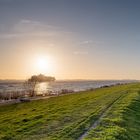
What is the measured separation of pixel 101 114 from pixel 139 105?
10108mm

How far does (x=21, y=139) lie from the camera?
19.3 meters

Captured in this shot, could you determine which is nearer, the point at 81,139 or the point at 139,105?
the point at 81,139

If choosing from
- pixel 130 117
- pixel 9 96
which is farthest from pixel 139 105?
pixel 9 96

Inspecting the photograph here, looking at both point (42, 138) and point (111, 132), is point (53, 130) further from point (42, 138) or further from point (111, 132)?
point (111, 132)

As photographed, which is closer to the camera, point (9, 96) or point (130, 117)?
point (130, 117)

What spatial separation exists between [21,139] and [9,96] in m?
56.3

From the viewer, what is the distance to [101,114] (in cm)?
2720

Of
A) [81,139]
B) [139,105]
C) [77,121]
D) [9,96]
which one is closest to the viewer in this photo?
[81,139]

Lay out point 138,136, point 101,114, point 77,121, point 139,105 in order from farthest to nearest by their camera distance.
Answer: point 139,105
point 101,114
point 77,121
point 138,136

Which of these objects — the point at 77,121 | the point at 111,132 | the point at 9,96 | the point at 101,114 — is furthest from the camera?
the point at 9,96

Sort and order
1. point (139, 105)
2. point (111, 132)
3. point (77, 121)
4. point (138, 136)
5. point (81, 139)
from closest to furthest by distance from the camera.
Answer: point (81, 139) → point (111, 132) → point (138, 136) → point (77, 121) → point (139, 105)

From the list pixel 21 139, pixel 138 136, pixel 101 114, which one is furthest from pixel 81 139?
pixel 101 114

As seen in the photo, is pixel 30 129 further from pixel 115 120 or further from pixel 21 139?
pixel 115 120

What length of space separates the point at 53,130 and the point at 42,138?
2.23 meters
